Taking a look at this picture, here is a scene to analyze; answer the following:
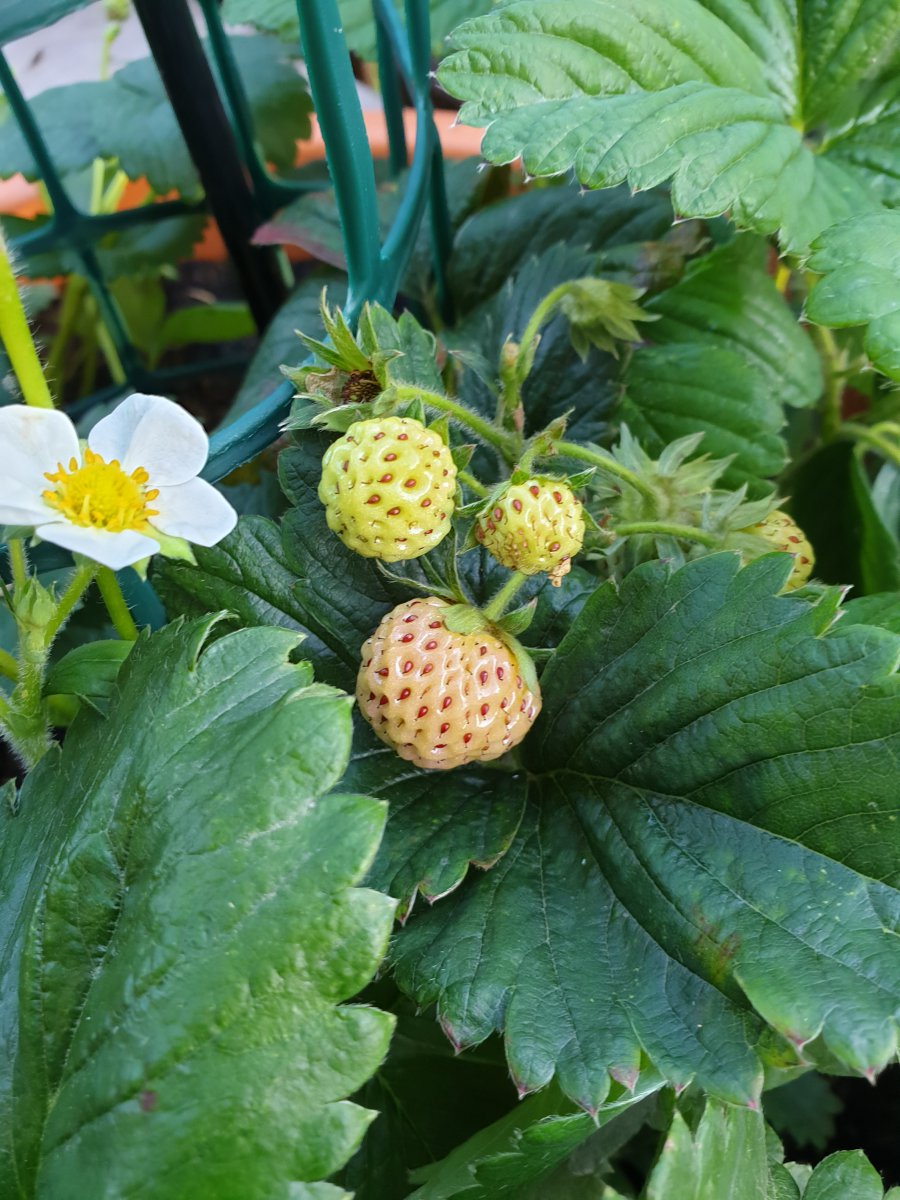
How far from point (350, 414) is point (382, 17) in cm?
47

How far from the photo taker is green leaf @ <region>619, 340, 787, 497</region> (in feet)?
2.60

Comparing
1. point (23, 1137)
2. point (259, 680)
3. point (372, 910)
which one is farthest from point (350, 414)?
point (23, 1137)

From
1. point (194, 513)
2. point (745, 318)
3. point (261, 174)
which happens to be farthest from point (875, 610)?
point (261, 174)

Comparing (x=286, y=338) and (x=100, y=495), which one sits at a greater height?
(x=100, y=495)

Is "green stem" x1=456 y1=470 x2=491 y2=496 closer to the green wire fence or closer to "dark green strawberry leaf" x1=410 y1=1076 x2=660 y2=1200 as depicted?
the green wire fence

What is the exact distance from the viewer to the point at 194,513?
0.47 metres

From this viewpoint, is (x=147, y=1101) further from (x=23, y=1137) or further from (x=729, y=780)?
(x=729, y=780)

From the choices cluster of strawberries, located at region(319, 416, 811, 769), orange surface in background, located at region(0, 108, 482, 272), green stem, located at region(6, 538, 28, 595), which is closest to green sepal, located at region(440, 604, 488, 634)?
cluster of strawberries, located at region(319, 416, 811, 769)

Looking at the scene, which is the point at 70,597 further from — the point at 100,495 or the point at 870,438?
the point at 870,438

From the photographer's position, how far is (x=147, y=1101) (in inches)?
16.4

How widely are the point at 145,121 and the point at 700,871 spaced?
3.00 feet

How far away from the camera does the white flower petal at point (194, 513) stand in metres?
0.46

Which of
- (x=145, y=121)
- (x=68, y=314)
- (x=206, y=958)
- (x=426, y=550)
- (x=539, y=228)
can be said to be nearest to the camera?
(x=206, y=958)

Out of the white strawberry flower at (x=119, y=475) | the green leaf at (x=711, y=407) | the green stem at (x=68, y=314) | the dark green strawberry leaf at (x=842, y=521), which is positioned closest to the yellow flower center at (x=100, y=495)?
the white strawberry flower at (x=119, y=475)
